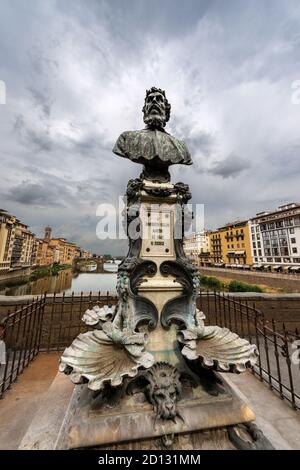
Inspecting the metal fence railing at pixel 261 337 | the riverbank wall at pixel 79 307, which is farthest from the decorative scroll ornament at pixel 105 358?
the riverbank wall at pixel 79 307

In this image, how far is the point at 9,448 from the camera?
2213mm

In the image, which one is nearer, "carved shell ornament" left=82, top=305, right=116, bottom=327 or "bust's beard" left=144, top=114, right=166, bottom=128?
"carved shell ornament" left=82, top=305, right=116, bottom=327

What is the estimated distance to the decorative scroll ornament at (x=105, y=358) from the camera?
212 centimetres

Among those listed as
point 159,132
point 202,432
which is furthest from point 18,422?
point 159,132

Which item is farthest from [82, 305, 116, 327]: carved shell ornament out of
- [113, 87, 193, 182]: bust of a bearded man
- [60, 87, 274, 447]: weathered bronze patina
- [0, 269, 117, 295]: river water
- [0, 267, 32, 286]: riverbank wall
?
[0, 267, 32, 286]: riverbank wall

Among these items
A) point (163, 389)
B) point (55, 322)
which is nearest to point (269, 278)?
point (55, 322)

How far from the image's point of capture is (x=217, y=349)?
2.59m

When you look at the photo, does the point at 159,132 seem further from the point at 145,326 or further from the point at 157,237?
the point at 145,326

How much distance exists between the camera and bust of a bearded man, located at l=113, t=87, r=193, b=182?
3.39 metres

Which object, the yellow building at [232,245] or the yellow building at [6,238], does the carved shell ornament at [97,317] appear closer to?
the yellow building at [6,238]

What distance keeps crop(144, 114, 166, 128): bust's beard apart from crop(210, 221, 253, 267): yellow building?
5487 cm

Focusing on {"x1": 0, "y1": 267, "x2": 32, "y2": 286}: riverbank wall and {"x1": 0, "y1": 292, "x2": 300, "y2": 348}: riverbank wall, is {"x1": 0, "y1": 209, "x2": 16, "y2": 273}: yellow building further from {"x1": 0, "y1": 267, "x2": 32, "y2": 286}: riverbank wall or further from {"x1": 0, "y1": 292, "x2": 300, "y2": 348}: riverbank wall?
{"x1": 0, "y1": 292, "x2": 300, "y2": 348}: riverbank wall

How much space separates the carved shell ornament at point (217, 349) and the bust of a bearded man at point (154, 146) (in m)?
2.37

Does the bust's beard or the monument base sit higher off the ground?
the bust's beard
